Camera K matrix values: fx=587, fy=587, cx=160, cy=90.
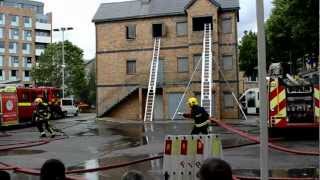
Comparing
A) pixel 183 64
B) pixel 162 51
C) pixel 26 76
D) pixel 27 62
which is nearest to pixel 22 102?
pixel 162 51

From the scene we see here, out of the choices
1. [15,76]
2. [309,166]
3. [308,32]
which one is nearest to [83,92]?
[15,76]

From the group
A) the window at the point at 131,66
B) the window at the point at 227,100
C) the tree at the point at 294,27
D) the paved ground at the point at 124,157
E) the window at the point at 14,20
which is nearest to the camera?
the paved ground at the point at 124,157

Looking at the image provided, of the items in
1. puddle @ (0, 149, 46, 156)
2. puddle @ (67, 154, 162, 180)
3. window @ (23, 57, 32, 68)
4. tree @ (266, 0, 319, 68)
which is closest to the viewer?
puddle @ (67, 154, 162, 180)

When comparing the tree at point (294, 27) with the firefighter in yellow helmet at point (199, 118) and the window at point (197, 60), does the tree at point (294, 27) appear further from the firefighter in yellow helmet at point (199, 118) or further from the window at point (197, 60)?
the firefighter in yellow helmet at point (199, 118)

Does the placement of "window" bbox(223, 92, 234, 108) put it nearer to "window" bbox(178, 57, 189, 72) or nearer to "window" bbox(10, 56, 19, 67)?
"window" bbox(178, 57, 189, 72)

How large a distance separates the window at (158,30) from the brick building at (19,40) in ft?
212

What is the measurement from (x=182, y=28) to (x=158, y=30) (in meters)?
2.05

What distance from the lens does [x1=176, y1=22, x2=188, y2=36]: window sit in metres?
46.2

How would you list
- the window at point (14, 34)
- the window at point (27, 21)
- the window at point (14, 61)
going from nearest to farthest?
the window at point (14, 61), the window at point (14, 34), the window at point (27, 21)

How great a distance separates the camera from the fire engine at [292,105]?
59.8 ft

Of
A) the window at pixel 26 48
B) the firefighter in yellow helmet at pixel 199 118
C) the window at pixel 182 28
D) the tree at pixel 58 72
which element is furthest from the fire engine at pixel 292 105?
the window at pixel 26 48

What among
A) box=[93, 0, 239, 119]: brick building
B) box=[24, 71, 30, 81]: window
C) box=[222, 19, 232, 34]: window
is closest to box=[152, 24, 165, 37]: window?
box=[93, 0, 239, 119]: brick building

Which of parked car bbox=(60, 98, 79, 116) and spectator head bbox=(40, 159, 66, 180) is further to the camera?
parked car bbox=(60, 98, 79, 116)

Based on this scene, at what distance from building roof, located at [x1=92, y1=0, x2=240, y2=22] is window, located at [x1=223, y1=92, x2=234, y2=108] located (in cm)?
662
